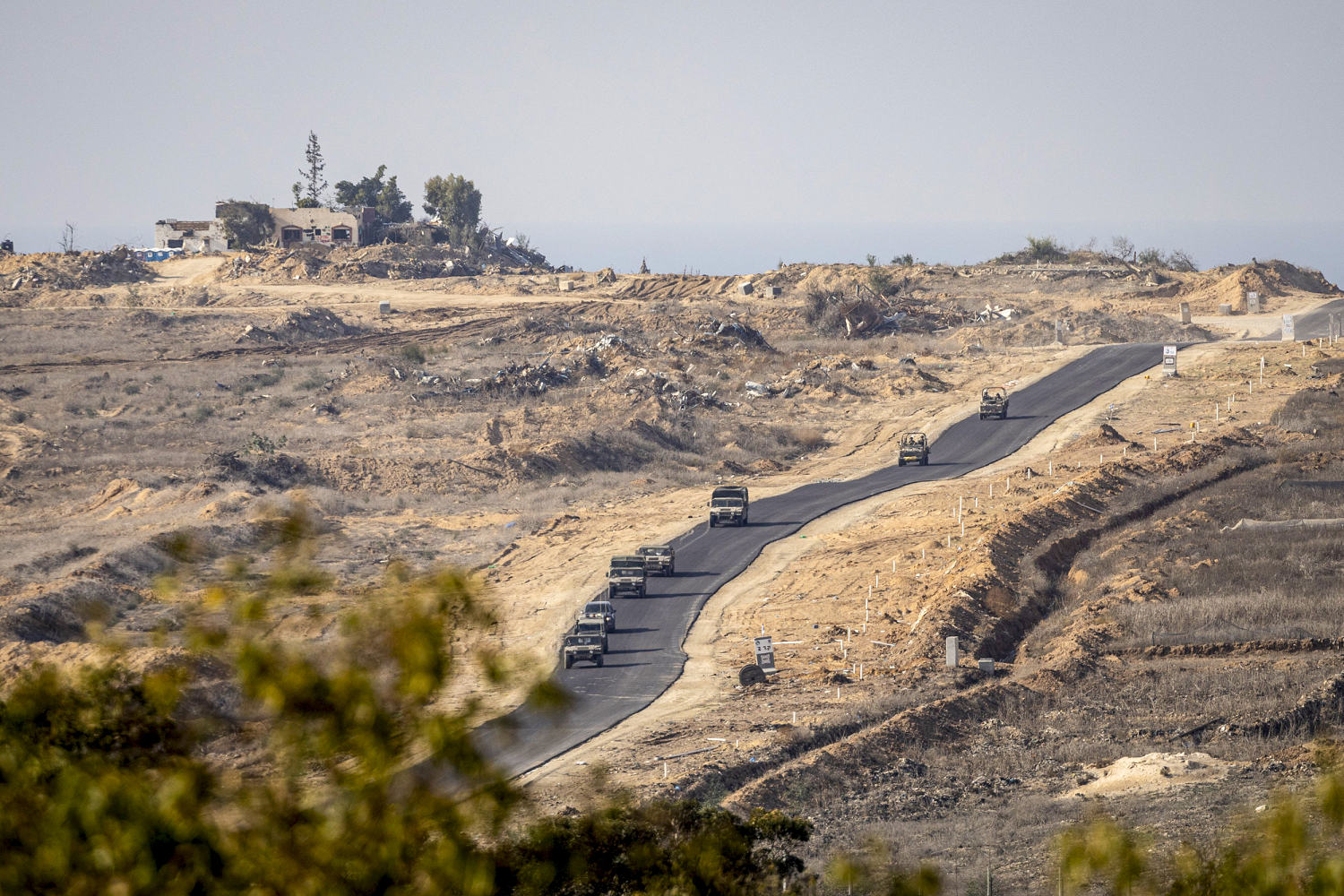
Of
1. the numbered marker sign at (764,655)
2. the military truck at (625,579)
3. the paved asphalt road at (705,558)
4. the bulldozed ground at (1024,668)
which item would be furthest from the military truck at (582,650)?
the military truck at (625,579)

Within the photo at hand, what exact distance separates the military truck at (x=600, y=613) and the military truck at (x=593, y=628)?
45 cm

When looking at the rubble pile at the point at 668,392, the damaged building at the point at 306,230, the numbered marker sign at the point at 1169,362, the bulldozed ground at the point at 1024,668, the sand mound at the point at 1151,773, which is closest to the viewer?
the bulldozed ground at the point at 1024,668

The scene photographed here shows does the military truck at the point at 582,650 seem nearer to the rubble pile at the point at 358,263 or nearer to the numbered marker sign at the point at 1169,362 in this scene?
the numbered marker sign at the point at 1169,362

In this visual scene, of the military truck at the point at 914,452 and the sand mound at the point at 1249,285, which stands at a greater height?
the sand mound at the point at 1249,285

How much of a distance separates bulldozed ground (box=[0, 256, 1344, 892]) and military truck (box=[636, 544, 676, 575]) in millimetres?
1659

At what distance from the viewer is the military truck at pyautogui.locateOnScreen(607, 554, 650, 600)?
3891cm

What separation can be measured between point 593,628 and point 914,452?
2701cm

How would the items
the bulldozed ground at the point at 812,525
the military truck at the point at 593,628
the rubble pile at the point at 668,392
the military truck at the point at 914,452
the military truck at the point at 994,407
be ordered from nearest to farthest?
→ the bulldozed ground at the point at 812,525, the military truck at the point at 593,628, the military truck at the point at 914,452, the military truck at the point at 994,407, the rubble pile at the point at 668,392

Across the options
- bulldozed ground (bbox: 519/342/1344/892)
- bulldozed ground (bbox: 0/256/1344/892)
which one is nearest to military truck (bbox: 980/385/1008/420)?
bulldozed ground (bbox: 0/256/1344/892)

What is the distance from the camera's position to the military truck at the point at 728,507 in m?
47.4

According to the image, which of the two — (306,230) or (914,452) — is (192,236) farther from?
(914,452)

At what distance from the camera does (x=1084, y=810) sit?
2155 centimetres

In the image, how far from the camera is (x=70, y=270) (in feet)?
375

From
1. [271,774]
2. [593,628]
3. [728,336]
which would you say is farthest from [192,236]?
[271,774]
